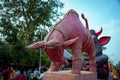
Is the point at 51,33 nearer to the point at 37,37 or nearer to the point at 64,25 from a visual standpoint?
the point at 64,25

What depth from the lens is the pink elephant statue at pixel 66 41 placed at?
15.3ft

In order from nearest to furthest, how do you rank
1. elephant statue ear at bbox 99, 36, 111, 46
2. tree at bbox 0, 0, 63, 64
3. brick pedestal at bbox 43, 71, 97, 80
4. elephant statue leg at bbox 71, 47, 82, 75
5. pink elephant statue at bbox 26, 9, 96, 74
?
pink elephant statue at bbox 26, 9, 96, 74
brick pedestal at bbox 43, 71, 97, 80
elephant statue leg at bbox 71, 47, 82, 75
elephant statue ear at bbox 99, 36, 111, 46
tree at bbox 0, 0, 63, 64

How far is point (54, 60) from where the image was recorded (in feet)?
16.1

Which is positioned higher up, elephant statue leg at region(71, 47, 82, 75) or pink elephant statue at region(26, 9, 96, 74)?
pink elephant statue at region(26, 9, 96, 74)

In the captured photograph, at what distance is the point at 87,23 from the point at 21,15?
15885 mm

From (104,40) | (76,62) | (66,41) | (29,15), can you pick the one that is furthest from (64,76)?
(29,15)

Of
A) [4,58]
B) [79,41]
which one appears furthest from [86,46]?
[4,58]

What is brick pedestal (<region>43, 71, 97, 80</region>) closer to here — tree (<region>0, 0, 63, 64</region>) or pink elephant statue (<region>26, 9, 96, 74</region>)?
pink elephant statue (<region>26, 9, 96, 74</region>)

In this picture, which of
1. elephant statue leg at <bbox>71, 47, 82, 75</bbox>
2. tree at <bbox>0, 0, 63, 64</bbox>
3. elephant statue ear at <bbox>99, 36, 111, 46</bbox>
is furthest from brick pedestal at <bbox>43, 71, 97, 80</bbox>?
tree at <bbox>0, 0, 63, 64</bbox>

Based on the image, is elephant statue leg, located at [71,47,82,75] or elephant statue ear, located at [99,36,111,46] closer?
elephant statue leg, located at [71,47,82,75]

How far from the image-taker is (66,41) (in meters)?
4.73

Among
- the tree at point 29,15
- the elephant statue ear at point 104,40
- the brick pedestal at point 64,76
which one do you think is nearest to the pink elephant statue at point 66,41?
the brick pedestal at point 64,76

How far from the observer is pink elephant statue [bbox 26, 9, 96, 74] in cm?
465

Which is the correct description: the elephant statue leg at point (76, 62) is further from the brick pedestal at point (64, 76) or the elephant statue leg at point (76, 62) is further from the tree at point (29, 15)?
the tree at point (29, 15)
